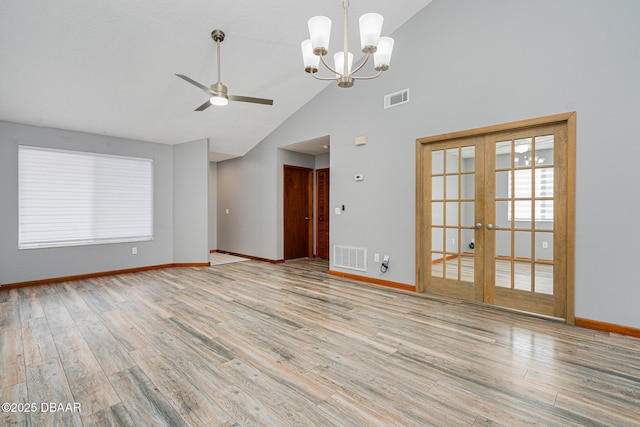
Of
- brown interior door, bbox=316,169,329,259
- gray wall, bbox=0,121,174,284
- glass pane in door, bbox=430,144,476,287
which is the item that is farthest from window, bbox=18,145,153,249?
glass pane in door, bbox=430,144,476,287

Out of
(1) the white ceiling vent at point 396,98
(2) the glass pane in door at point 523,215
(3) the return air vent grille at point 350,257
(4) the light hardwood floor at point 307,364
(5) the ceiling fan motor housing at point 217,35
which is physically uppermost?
(5) the ceiling fan motor housing at point 217,35

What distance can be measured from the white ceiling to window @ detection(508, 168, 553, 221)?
277 centimetres

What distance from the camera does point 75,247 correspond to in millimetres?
5164

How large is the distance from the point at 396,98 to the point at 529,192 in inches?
87.3

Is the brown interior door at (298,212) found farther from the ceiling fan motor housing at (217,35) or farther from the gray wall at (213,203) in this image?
the ceiling fan motor housing at (217,35)

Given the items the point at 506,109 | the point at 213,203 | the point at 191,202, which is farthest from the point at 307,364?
the point at 213,203

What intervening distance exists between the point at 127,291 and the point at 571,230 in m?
5.74

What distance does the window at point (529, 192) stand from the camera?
3316 mm

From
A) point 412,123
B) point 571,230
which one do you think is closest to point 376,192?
point 412,123

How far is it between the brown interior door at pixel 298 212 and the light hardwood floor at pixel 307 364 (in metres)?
3.04

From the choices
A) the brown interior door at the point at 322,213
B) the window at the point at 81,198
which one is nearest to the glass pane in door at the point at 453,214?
the brown interior door at the point at 322,213

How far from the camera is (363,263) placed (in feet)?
16.2

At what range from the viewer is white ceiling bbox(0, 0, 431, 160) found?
319 cm

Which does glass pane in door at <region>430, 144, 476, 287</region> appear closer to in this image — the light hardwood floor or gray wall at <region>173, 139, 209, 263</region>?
the light hardwood floor
